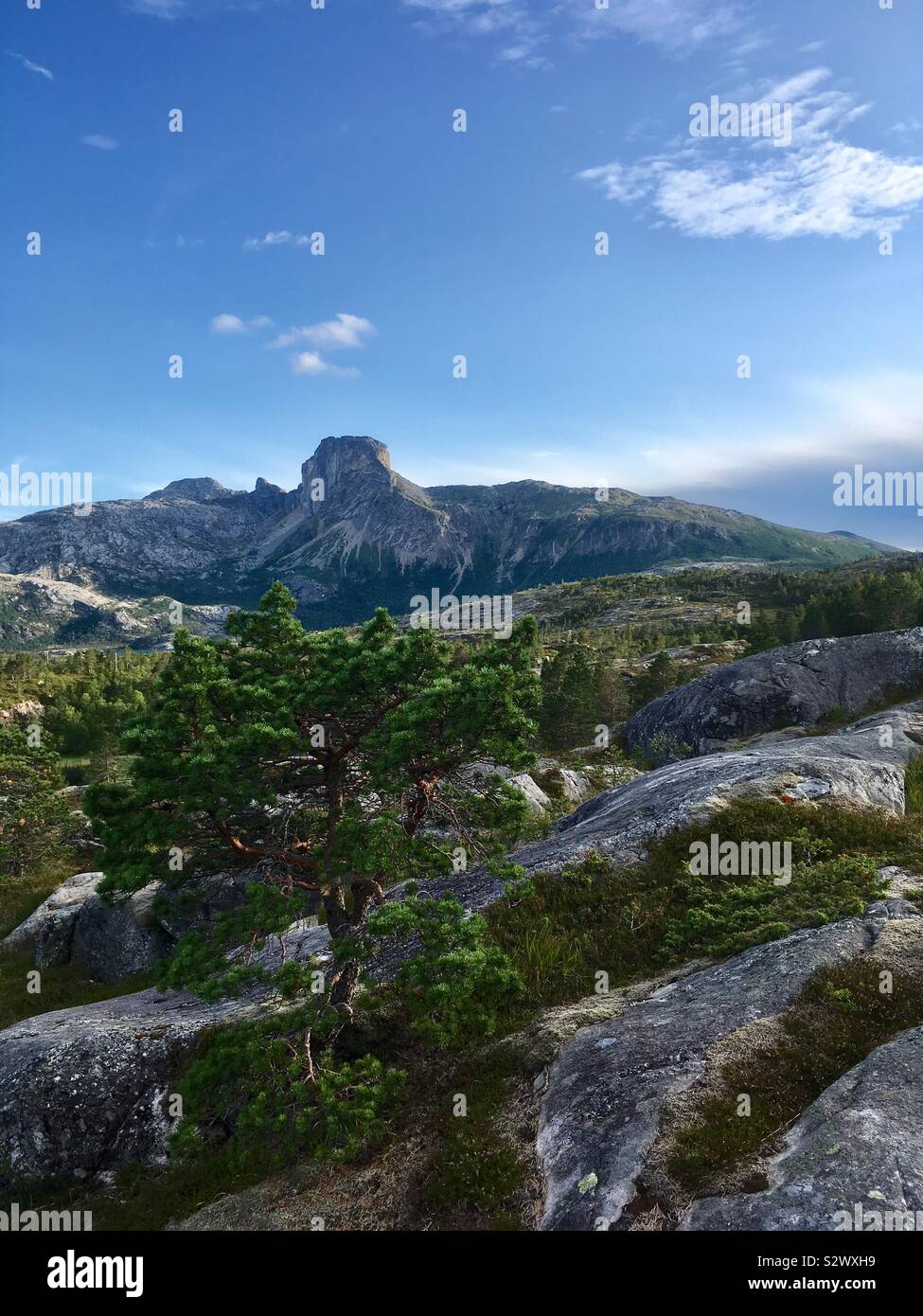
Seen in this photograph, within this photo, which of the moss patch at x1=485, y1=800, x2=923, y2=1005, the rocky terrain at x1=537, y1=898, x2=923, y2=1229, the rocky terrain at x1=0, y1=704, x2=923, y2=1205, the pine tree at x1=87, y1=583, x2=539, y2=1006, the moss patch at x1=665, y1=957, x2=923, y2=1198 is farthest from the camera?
the moss patch at x1=485, y1=800, x2=923, y2=1005

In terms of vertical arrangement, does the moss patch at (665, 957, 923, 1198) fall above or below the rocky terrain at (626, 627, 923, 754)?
below

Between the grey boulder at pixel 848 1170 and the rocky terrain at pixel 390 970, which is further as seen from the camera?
the rocky terrain at pixel 390 970

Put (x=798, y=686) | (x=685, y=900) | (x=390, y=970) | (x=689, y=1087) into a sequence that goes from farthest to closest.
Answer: (x=798, y=686) → (x=685, y=900) → (x=390, y=970) → (x=689, y=1087)

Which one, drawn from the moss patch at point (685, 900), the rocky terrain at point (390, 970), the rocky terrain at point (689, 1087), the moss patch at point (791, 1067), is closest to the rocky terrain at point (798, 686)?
the rocky terrain at point (390, 970)

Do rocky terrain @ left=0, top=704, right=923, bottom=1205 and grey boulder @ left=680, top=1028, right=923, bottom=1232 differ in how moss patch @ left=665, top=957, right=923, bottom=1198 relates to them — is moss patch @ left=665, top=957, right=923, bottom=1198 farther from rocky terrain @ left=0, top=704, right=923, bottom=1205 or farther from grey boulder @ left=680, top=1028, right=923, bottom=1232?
rocky terrain @ left=0, top=704, right=923, bottom=1205

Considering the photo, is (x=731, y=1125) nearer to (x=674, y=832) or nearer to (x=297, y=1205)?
(x=297, y=1205)

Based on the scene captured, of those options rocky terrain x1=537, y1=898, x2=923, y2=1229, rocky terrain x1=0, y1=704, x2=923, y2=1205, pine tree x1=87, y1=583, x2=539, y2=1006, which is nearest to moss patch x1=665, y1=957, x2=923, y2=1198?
rocky terrain x1=537, y1=898, x2=923, y2=1229

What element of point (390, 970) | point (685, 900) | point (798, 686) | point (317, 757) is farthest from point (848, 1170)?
point (798, 686)

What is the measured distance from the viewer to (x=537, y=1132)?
11406mm

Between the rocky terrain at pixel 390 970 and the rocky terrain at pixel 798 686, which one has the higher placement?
the rocky terrain at pixel 798 686

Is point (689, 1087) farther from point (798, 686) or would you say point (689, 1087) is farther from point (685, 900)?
point (798, 686)

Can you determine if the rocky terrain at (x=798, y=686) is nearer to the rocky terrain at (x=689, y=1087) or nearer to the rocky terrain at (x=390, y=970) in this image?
the rocky terrain at (x=390, y=970)
